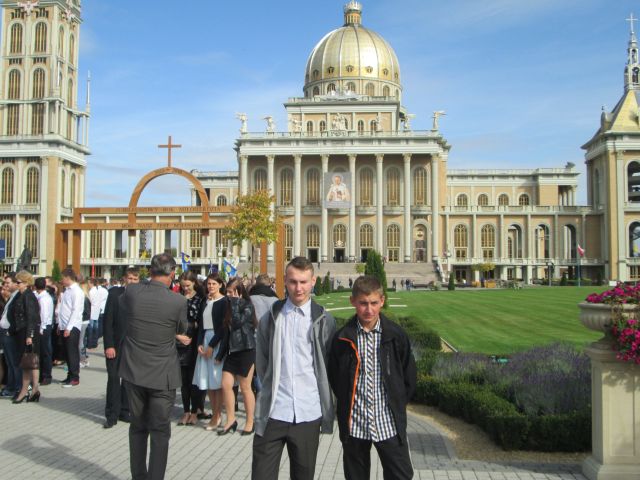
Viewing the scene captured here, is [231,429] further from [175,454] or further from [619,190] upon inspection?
[619,190]

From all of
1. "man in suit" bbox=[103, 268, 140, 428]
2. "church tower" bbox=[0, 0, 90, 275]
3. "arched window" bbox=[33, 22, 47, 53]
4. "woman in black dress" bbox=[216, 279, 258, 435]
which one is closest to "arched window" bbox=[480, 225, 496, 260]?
"church tower" bbox=[0, 0, 90, 275]

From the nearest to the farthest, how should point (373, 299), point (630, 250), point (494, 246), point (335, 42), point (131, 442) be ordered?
point (373, 299)
point (131, 442)
point (630, 250)
point (494, 246)
point (335, 42)

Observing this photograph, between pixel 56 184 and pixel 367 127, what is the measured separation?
35.1 m

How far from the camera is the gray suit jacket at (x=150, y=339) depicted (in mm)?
5977

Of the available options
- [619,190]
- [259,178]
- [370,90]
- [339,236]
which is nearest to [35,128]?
[259,178]

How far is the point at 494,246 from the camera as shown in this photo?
71.2 m

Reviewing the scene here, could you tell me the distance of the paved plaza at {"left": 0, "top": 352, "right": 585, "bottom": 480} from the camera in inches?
259

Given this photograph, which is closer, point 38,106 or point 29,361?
point 29,361

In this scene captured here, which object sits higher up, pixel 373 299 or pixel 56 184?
pixel 56 184

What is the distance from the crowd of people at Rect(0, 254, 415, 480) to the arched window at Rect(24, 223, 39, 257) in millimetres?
65807

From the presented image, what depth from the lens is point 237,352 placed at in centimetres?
838

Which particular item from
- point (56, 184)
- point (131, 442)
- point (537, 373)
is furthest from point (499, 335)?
point (56, 184)

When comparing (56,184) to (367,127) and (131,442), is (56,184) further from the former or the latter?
(131,442)

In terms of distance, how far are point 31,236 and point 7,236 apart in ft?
9.58
